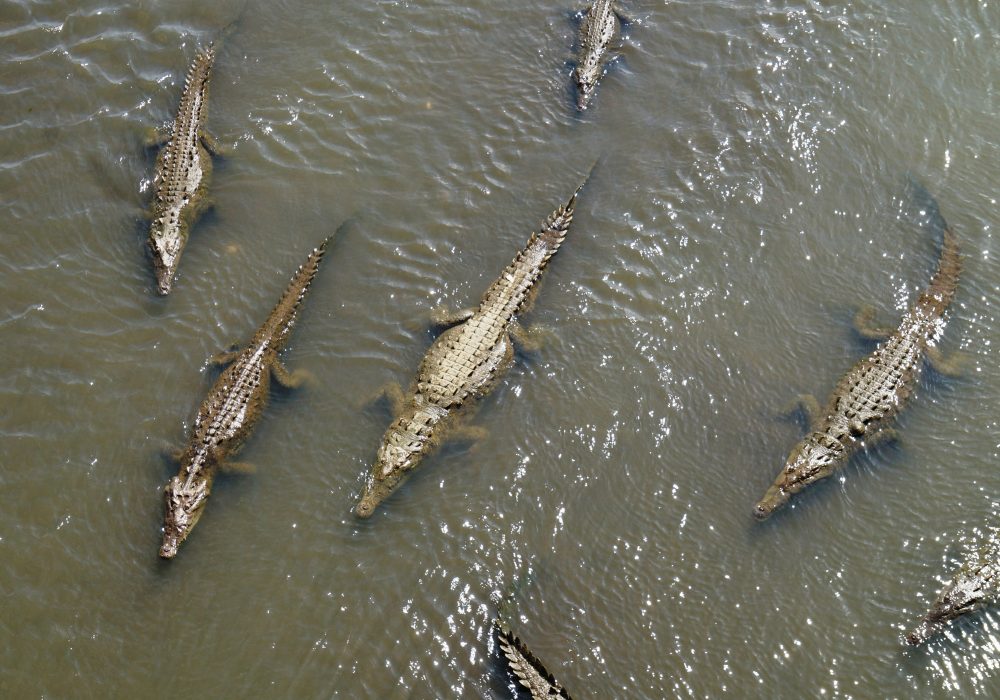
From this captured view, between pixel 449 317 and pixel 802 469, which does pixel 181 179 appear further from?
pixel 802 469

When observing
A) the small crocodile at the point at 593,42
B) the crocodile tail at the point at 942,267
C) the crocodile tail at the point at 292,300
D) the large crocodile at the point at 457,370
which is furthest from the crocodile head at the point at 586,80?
the crocodile tail at the point at 942,267

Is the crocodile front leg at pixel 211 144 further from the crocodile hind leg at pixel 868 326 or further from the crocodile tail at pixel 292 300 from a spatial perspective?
the crocodile hind leg at pixel 868 326

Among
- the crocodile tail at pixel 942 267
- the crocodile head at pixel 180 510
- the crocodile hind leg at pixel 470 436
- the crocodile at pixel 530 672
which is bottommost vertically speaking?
the crocodile head at pixel 180 510

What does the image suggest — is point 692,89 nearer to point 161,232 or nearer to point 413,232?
point 413,232

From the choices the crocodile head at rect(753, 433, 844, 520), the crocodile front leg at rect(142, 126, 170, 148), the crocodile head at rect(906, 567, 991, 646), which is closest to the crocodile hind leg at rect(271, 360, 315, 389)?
the crocodile front leg at rect(142, 126, 170, 148)

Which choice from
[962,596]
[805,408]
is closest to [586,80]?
[805,408]

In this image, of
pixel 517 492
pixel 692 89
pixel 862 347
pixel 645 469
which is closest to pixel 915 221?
pixel 862 347

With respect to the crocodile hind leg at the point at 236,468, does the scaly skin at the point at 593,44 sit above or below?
above
